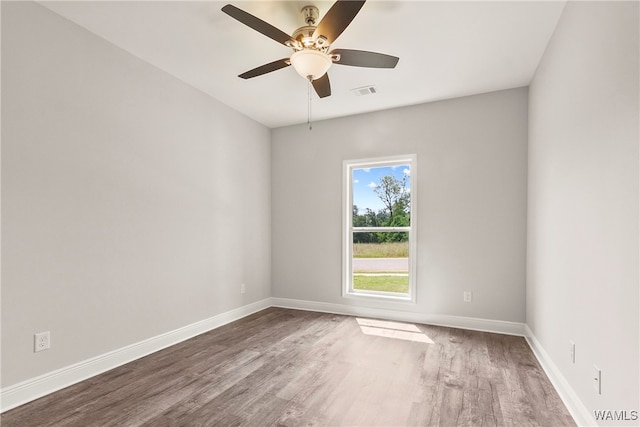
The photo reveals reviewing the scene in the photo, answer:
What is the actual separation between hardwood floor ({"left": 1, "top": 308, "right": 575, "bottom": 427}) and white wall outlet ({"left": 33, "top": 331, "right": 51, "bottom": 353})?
13.3 inches

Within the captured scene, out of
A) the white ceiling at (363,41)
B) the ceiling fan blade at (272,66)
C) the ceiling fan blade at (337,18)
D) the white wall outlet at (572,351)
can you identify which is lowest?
the white wall outlet at (572,351)

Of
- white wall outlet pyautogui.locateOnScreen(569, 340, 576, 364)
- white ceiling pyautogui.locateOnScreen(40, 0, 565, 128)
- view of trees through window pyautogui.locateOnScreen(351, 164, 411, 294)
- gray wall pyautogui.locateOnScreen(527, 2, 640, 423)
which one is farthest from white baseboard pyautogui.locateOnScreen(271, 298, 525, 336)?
white ceiling pyautogui.locateOnScreen(40, 0, 565, 128)

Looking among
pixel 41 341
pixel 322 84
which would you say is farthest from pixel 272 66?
pixel 41 341

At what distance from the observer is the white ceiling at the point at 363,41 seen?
2.31m

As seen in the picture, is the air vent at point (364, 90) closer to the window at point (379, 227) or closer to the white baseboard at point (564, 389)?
the window at point (379, 227)

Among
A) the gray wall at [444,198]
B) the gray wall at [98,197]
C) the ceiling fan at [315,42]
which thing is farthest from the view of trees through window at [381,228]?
the ceiling fan at [315,42]

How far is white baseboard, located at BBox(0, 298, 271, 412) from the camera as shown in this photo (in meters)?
2.13

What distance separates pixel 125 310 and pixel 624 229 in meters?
3.46

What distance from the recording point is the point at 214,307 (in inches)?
152

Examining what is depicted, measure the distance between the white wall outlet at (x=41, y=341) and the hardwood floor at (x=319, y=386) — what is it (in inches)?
13.3

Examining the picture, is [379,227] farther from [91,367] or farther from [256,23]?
[91,367]

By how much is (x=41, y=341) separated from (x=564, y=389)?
3623 millimetres

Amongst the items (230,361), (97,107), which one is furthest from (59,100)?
(230,361)

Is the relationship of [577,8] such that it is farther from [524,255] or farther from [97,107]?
[97,107]
